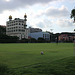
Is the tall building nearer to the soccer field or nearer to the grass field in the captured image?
the soccer field

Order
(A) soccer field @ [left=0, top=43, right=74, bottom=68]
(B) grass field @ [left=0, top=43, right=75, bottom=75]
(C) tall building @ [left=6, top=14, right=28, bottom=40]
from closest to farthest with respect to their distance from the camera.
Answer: (B) grass field @ [left=0, top=43, right=75, bottom=75]
(A) soccer field @ [left=0, top=43, right=74, bottom=68]
(C) tall building @ [left=6, top=14, right=28, bottom=40]

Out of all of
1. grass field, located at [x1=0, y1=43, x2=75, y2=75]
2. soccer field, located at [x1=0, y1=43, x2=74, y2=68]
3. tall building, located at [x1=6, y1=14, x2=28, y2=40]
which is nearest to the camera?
grass field, located at [x1=0, y1=43, x2=75, y2=75]

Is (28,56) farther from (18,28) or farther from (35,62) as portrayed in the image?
(18,28)

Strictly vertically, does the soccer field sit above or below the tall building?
below

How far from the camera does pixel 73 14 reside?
427 inches

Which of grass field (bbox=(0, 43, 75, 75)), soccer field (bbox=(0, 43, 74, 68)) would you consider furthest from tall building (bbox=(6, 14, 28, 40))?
grass field (bbox=(0, 43, 75, 75))

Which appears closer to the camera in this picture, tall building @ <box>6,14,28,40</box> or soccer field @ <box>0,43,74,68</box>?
soccer field @ <box>0,43,74,68</box>

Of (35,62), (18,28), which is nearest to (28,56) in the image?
(35,62)

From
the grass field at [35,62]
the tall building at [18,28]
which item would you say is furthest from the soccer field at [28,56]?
the tall building at [18,28]

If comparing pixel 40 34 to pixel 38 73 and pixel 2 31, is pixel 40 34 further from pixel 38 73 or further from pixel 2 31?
pixel 38 73

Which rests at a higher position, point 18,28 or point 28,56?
point 18,28

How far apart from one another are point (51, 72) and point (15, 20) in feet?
Result: 384

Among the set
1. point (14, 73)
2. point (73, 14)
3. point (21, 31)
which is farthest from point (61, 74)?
point (21, 31)

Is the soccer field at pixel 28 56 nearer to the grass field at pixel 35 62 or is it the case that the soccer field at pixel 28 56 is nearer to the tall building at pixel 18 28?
the grass field at pixel 35 62
